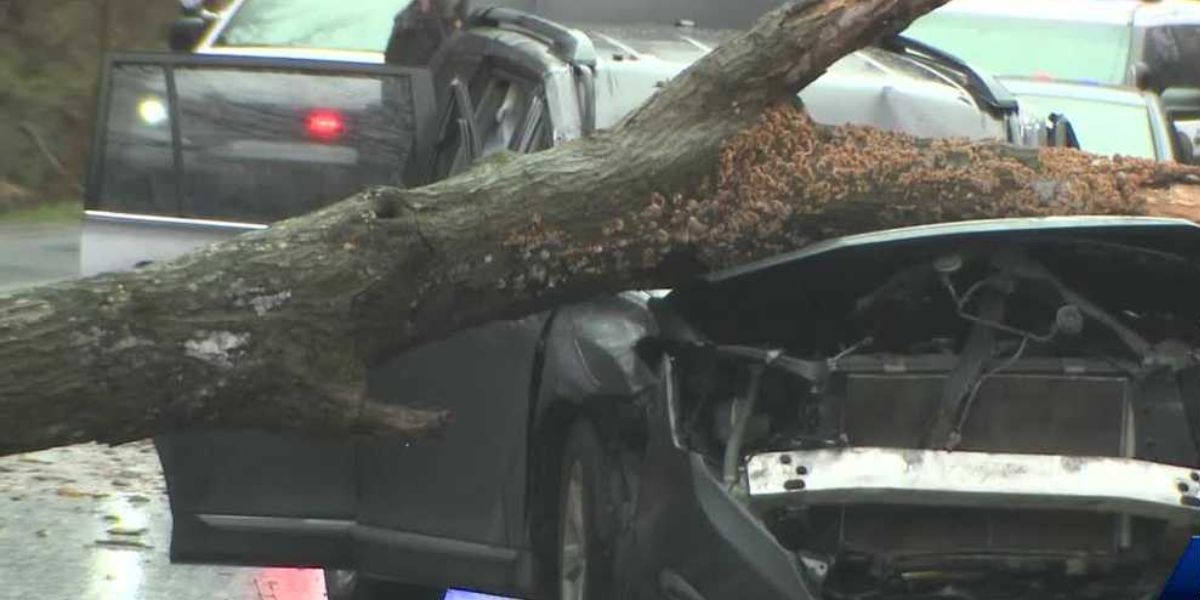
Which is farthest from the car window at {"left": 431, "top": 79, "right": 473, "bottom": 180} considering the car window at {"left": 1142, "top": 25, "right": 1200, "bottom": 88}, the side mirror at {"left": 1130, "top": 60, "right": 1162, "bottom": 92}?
the car window at {"left": 1142, "top": 25, "right": 1200, "bottom": 88}

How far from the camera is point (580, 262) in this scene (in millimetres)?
5602

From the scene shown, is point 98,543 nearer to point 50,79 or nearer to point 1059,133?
point 1059,133

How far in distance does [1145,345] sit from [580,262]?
4.39ft

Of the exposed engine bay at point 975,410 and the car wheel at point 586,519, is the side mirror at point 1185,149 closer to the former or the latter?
the car wheel at point 586,519

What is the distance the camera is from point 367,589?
7465mm

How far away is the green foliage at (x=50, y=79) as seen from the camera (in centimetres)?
2128

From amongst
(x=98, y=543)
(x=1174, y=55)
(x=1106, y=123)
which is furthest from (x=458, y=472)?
(x=1174, y=55)

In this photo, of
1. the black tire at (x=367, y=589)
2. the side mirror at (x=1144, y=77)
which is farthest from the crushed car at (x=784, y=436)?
the side mirror at (x=1144, y=77)

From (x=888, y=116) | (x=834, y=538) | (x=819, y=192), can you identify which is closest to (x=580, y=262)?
(x=819, y=192)

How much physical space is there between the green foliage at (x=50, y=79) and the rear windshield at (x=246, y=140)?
1422 centimetres

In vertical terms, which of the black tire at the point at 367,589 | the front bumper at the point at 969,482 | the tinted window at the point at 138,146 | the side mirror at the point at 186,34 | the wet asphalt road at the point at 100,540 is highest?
the front bumper at the point at 969,482

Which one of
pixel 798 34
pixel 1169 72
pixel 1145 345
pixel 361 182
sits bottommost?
pixel 1169 72

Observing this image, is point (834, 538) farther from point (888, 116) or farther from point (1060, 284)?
point (888, 116)

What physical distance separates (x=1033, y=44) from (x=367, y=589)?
6.68m
